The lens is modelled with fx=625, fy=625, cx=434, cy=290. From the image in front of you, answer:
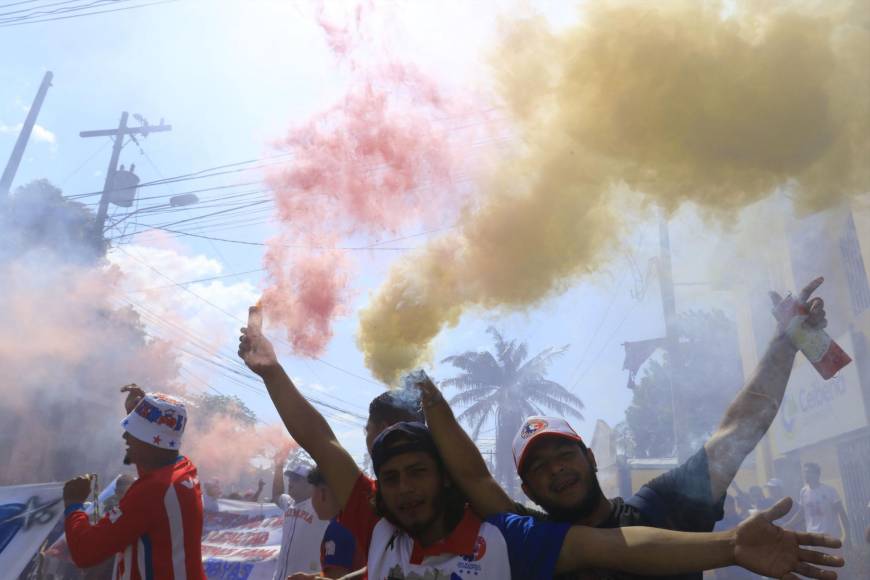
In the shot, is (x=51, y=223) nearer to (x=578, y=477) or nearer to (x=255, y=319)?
(x=255, y=319)

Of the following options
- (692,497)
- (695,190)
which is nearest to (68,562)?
(692,497)

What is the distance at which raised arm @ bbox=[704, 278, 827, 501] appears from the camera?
7.19 ft

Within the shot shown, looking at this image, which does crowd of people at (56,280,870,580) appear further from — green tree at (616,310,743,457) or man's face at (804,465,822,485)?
man's face at (804,465,822,485)

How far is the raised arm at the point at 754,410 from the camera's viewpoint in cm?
219

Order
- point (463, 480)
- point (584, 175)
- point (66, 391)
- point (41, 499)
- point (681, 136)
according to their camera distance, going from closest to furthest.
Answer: point (463, 480) < point (41, 499) < point (681, 136) < point (584, 175) < point (66, 391)

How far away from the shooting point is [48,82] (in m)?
20.0

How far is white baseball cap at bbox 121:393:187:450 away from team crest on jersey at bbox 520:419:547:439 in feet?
5.88

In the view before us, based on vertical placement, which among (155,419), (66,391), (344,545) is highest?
(66,391)

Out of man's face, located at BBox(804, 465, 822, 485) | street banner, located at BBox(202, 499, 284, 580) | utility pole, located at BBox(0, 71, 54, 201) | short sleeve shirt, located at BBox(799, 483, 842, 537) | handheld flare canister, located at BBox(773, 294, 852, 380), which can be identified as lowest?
street banner, located at BBox(202, 499, 284, 580)

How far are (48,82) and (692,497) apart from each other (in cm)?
2346

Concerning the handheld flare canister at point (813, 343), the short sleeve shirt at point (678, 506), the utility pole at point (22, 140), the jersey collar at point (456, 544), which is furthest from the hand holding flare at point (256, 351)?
the utility pole at point (22, 140)

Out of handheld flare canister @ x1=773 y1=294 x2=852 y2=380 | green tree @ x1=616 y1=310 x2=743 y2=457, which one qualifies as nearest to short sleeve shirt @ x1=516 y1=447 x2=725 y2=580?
handheld flare canister @ x1=773 y1=294 x2=852 y2=380

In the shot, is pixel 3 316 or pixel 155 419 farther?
pixel 3 316

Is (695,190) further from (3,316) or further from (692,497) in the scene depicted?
(3,316)
